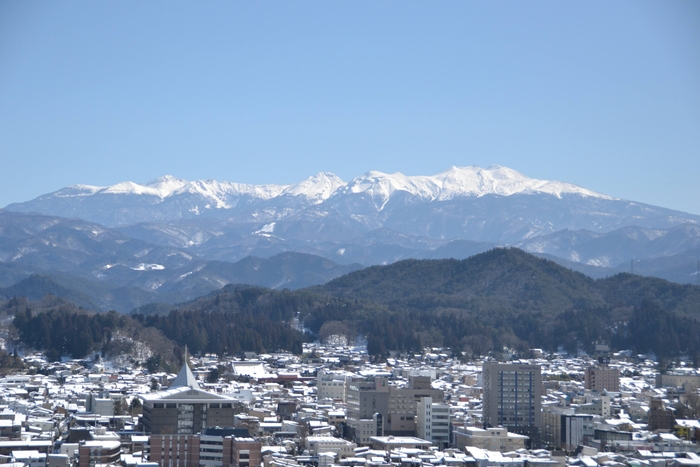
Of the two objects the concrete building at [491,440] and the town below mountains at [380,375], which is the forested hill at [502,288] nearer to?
the town below mountains at [380,375]

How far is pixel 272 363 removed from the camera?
103 m

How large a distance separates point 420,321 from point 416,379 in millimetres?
59106

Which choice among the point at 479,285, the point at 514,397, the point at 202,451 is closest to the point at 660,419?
the point at 514,397

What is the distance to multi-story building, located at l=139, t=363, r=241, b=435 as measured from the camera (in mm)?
57750

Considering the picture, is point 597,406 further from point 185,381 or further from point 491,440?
point 185,381

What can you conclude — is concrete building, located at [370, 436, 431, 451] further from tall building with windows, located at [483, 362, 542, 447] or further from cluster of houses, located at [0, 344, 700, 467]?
tall building with windows, located at [483, 362, 542, 447]

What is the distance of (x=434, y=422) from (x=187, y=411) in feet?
39.9

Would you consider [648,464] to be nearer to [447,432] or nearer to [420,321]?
[447,432]

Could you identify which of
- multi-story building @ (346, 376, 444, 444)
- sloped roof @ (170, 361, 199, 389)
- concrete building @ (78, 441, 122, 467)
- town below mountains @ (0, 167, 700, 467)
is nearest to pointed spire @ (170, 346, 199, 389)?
sloped roof @ (170, 361, 199, 389)

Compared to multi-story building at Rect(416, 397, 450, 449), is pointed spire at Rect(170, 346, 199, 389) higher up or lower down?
higher up

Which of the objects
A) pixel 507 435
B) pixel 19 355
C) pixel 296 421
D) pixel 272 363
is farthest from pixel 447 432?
pixel 19 355

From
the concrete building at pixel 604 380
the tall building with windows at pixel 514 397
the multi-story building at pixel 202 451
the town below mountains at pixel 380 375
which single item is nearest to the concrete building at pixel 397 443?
the town below mountains at pixel 380 375

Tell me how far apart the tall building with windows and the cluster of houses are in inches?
2.8

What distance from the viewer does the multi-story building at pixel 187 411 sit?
57.8 meters
